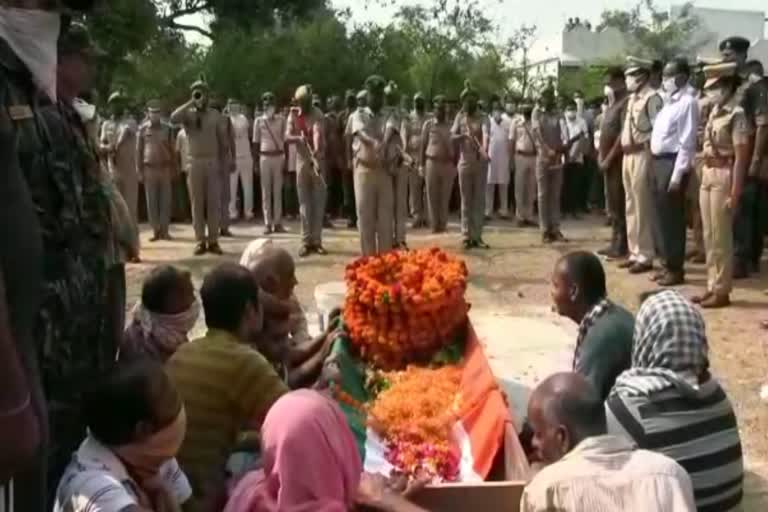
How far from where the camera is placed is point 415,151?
15242mm

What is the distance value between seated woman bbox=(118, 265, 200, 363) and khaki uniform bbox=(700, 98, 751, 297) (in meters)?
6.00

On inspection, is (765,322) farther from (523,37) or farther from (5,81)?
(523,37)

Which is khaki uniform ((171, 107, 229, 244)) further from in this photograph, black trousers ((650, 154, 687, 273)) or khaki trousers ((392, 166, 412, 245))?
black trousers ((650, 154, 687, 273))

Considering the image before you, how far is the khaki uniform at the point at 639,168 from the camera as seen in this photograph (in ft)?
35.3

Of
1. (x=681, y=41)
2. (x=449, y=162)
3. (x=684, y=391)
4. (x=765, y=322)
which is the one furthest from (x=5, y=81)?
(x=681, y=41)

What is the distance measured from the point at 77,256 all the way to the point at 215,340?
103 centimetres

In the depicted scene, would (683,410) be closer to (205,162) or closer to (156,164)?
(205,162)

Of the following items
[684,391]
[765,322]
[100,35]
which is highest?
[100,35]

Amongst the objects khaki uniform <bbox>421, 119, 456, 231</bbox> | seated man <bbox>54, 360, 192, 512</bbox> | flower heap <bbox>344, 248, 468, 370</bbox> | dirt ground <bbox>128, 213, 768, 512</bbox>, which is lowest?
dirt ground <bbox>128, 213, 768, 512</bbox>

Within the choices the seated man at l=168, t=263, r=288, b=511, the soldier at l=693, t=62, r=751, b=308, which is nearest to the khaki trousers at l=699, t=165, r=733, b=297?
the soldier at l=693, t=62, r=751, b=308

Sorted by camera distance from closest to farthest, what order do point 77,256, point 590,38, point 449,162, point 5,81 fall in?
point 5,81, point 77,256, point 449,162, point 590,38

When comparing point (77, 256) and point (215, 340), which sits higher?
point (77, 256)

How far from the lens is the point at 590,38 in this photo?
50.0 meters

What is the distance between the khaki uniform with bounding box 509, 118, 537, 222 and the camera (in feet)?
53.2
